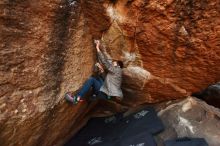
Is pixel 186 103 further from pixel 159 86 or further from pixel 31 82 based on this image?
pixel 31 82

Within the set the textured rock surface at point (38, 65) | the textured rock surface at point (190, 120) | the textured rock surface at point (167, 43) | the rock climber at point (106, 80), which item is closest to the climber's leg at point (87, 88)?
the rock climber at point (106, 80)

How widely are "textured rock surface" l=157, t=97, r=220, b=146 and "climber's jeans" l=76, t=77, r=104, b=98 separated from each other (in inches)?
57.1

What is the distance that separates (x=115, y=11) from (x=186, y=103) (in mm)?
2507

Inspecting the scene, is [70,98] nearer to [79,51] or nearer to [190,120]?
[79,51]

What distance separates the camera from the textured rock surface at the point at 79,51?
4770mm

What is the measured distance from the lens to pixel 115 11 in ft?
18.2

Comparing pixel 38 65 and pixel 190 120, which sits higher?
pixel 38 65

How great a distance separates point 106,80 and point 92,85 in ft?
0.95

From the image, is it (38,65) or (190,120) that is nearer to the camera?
(38,65)

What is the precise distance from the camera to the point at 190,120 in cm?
654

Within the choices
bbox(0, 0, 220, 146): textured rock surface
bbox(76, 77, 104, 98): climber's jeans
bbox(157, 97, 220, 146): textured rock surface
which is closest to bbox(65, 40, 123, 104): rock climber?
bbox(76, 77, 104, 98): climber's jeans

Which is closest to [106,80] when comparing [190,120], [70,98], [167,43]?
[70,98]

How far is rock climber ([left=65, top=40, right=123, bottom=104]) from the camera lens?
6156mm

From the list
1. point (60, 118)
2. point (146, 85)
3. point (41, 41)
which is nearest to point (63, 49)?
point (41, 41)
